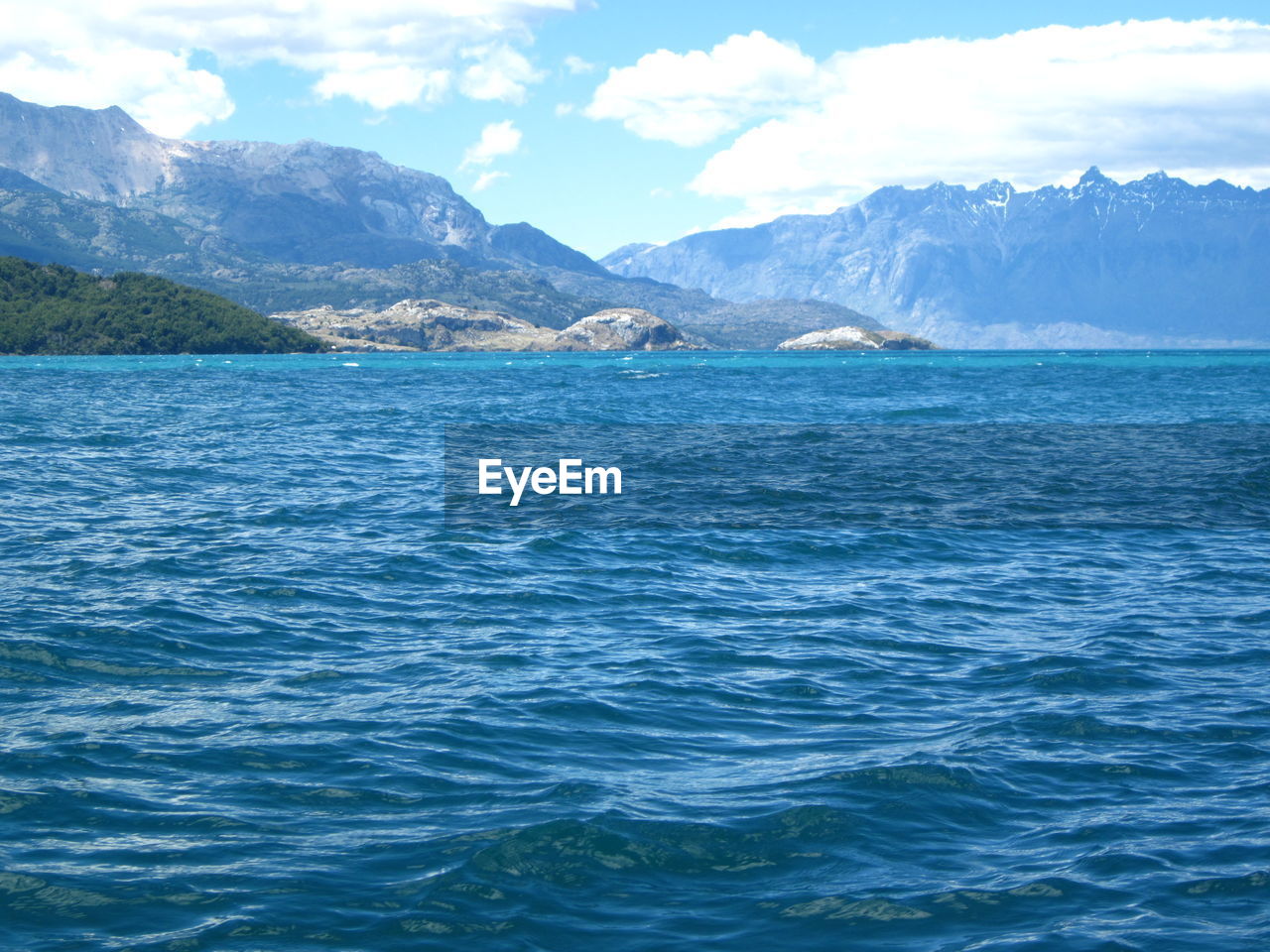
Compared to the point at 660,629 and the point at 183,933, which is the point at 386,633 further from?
the point at 183,933

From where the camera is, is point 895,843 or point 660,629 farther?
point 660,629

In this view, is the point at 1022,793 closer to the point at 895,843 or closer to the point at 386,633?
the point at 895,843

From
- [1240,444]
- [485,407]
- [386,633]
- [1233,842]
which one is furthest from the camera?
[485,407]

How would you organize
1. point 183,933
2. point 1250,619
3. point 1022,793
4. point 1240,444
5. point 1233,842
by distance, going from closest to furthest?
point 183,933 < point 1233,842 < point 1022,793 < point 1250,619 < point 1240,444

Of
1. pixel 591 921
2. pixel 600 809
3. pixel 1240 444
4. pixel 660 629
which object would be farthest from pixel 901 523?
pixel 1240 444

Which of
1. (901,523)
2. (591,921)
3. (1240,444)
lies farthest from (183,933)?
(1240,444)

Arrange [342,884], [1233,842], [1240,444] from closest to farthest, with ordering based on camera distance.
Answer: [342,884], [1233,842], [1240,444]
